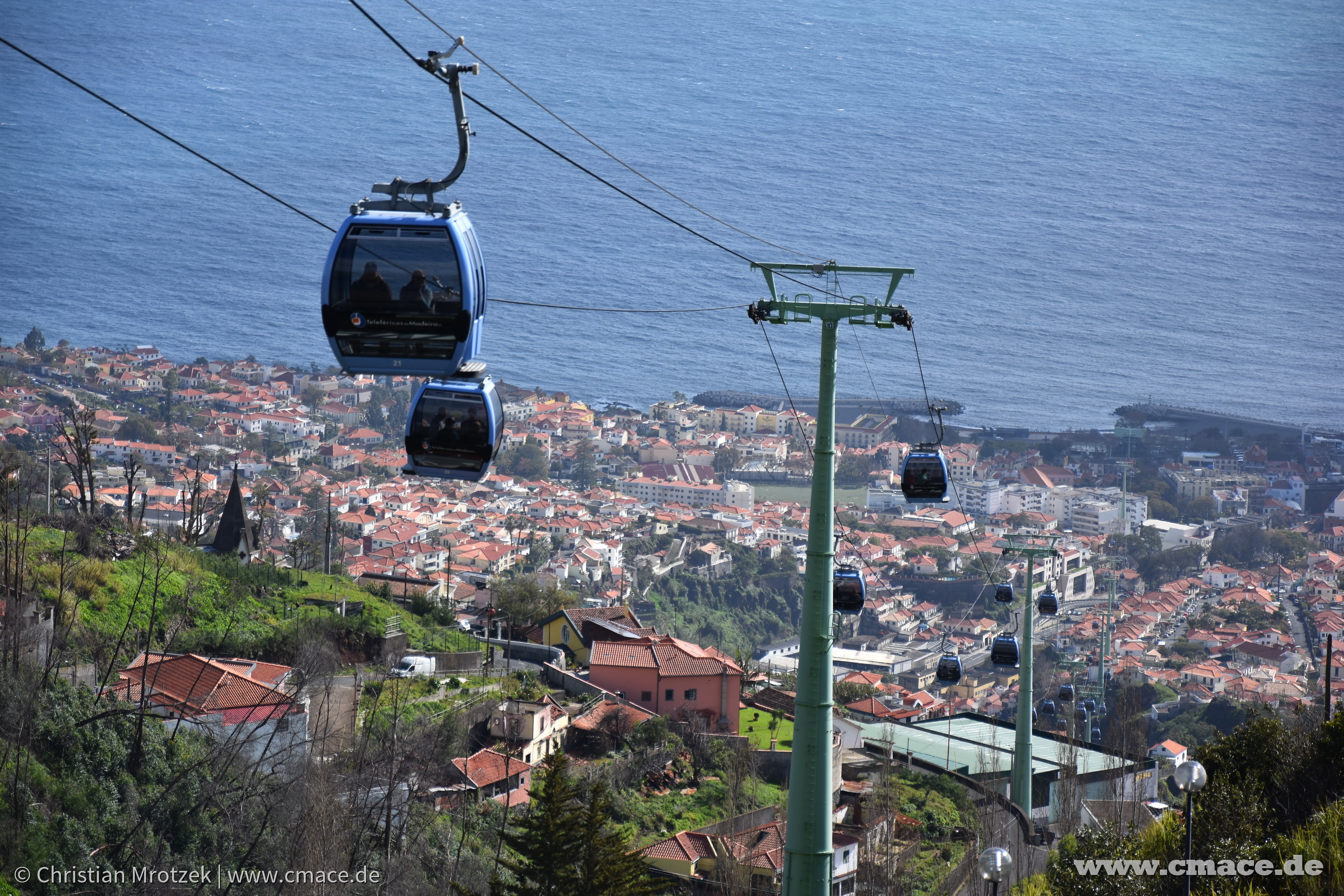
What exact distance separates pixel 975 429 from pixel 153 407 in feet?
203

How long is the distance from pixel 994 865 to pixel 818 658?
133cm

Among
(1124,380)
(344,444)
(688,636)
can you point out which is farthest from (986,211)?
(688,636)

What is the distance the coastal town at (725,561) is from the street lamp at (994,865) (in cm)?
247

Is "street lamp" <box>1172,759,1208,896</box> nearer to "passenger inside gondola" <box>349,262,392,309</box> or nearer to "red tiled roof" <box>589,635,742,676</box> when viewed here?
"passenger inside gondola" <box>349,262,392,309</box>

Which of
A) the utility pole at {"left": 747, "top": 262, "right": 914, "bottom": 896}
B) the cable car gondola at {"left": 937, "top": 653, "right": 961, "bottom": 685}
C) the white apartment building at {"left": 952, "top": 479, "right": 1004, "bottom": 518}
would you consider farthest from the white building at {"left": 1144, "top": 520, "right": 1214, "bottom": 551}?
the utility pole at {"left": 747, "top": 262, "right": 914, "bottom": 896}

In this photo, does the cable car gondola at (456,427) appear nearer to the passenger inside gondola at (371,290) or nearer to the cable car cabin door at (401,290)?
the cable car cabin door at (401,290)

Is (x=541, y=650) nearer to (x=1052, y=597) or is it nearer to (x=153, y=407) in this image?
(x=1052, y=597)

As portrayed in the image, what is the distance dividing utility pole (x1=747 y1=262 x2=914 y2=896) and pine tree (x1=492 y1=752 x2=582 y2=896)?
13.7 ft

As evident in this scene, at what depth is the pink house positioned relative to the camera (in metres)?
22.4

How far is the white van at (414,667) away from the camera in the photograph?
20550mm

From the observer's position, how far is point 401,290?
6258 millimetres

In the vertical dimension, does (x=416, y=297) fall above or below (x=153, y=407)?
above

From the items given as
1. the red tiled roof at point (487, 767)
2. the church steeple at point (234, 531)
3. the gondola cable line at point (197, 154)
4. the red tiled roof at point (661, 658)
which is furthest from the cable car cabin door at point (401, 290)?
the church steeple at point (234, 531)

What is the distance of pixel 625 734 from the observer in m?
19.5
